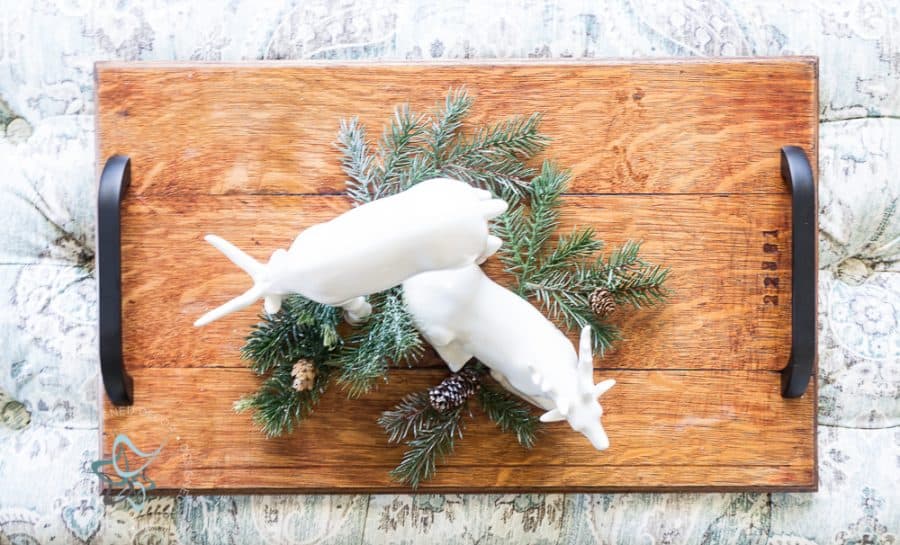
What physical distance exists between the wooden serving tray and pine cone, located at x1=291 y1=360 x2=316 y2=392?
0.06 m

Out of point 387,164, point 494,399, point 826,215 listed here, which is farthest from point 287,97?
point 826,215

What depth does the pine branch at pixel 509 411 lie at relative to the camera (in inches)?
28.4

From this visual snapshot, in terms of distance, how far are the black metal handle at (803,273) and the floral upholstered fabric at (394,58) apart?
10 cm

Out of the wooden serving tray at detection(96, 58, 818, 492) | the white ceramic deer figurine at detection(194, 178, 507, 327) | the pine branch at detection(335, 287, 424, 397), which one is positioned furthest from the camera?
the wooden serving tray at detection(96, 58, 818, 492)

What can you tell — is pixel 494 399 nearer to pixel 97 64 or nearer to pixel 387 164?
pixel 387 164

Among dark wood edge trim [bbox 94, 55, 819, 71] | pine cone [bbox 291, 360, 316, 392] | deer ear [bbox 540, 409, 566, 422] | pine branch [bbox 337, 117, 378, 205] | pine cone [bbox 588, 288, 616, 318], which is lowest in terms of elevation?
pine cone [bbox 291, 360, 316, 392]

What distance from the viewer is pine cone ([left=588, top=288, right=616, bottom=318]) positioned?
0.71 m

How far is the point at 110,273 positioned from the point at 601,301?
497 mm

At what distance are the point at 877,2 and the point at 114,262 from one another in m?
0.89

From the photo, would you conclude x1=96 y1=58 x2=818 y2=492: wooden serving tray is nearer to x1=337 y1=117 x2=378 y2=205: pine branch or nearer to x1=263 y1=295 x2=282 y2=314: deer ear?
x1=337 y1=117 x2=378 y2=205: pine branch

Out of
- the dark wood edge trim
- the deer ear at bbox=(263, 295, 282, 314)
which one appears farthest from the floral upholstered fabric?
the deer ear at bbox=(263, 295, 282, 314)

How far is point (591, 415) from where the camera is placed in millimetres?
602

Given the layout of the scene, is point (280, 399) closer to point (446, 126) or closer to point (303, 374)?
point (303, 374)

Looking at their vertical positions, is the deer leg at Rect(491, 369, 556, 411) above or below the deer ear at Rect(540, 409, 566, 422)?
below
